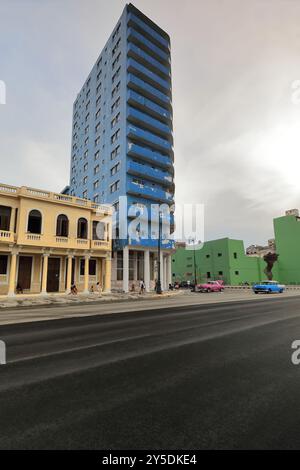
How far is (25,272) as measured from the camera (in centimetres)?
2422

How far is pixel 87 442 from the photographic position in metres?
2.35

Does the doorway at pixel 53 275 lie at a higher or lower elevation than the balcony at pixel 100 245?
lower

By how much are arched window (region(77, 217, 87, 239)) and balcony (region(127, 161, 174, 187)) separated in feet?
35.5

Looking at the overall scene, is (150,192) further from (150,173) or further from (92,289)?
(92,289)

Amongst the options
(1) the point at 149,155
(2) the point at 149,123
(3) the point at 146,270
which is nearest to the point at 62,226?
(3) the point at 146,270

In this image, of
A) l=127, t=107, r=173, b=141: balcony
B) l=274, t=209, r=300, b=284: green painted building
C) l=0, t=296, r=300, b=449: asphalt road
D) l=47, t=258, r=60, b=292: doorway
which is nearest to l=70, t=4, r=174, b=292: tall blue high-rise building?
l=127, t=107, r=173, b=141: balcony

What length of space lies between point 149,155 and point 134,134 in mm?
3614

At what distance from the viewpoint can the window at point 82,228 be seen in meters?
27.0

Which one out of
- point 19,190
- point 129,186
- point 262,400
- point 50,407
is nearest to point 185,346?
point 262,400

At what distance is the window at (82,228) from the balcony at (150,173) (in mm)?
10853

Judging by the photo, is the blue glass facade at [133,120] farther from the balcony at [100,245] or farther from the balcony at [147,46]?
the balcony at [100,245]

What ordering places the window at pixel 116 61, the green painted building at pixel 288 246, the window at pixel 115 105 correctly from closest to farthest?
1. the window at pixel 115 105
2. the window at pixel 116 61
3. the green painted building at pixel 288 246

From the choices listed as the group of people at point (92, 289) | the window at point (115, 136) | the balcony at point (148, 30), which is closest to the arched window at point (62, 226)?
the group of people at point (92, 289)

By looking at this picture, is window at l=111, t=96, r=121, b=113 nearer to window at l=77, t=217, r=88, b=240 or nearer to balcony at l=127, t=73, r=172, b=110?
balcony at l=127, t=73, r=172, b=110
